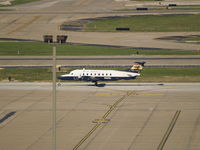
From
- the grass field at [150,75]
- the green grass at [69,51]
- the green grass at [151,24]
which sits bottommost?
the grass field at [150,75]

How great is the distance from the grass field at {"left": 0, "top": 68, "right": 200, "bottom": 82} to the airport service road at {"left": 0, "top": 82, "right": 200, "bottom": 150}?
4.35 m

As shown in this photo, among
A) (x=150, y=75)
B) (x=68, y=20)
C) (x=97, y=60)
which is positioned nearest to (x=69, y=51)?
(x=97, y=60)

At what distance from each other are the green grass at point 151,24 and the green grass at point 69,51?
2365 cm

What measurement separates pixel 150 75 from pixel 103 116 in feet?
100

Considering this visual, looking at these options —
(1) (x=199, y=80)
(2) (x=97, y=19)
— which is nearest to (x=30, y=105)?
(1) (x=199, y=80)

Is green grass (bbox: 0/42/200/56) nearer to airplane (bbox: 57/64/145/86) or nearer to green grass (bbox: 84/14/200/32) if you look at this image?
green grass (bbox: 84/14/200/32)

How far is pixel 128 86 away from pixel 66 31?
63.1 meters

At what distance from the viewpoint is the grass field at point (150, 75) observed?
93.6m

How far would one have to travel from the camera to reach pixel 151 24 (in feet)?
512

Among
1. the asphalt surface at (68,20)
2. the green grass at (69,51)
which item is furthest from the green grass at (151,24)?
the green grass at (69,51)

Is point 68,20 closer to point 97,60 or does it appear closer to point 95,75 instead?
point 97,60

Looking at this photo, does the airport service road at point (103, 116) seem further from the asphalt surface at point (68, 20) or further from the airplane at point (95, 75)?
the asphalt surface at point (68, 20)

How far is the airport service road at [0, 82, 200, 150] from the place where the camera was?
56344 mm

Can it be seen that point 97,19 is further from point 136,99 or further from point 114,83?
point 136,99
